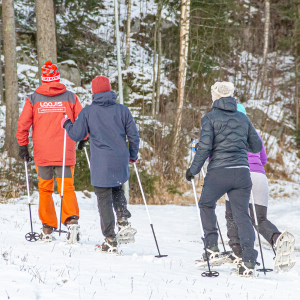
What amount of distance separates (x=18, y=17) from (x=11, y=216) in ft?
60.9

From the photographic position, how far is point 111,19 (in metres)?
27.3

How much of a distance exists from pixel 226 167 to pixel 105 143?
137 cm

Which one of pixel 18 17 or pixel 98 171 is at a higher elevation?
pixel 18 17

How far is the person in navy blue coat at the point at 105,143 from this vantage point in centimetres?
449

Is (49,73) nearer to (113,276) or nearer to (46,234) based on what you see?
(46,234)

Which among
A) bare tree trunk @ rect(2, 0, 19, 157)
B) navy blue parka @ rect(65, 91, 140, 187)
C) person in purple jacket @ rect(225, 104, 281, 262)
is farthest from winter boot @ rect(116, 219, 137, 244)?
bare tree trunk @ rect(2, 0, 19, 157)

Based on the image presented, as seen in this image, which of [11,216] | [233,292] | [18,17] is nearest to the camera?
[233,292]

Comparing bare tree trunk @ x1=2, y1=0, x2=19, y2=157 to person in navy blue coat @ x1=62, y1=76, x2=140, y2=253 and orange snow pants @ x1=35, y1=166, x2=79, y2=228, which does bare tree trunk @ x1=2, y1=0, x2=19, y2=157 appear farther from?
person in navy blue coat @ x1=62, y1=76, x2=140, y2=253

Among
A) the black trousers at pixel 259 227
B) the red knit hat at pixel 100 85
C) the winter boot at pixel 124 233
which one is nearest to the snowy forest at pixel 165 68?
the red knit hat at pixel 100 85

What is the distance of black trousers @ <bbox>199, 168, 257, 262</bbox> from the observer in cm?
391

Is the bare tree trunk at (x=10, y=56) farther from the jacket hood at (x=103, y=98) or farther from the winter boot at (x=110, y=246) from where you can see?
the winter boot at (x=110, y=246)

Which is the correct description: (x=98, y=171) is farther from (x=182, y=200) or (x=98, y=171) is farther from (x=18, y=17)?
(x=18, y=17)

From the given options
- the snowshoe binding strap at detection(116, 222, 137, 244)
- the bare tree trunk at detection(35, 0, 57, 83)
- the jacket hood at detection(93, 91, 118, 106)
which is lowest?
the snowshoe binding strap at detection(116, 222, 137, 244)

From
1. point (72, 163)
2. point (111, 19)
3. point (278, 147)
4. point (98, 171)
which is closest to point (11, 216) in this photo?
point (72, 163)
